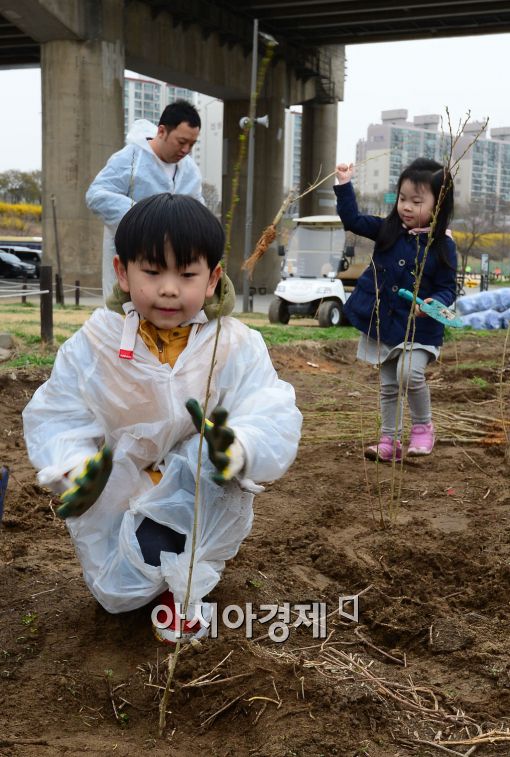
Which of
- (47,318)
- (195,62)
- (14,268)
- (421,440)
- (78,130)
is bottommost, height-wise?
(14,268)

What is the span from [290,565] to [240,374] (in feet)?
2.78

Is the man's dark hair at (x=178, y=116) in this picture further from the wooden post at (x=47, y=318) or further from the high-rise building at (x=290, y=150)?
the high-rise building at (x=290, y=150)

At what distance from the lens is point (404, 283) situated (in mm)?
4137

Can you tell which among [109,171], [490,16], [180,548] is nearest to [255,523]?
[180,548]

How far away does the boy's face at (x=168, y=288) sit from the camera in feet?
6.59

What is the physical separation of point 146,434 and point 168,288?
14.9 inches

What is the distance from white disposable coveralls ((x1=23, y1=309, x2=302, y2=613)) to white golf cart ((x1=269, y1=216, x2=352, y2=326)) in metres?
9.84

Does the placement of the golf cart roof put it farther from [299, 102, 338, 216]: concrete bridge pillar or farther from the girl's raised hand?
[299, 102, 338, 216]: concrete bridge pillar

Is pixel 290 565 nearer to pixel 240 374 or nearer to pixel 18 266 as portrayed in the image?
pixel 240 374

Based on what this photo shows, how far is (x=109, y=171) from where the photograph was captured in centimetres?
459

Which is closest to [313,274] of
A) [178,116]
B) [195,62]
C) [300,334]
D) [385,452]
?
[300,334]

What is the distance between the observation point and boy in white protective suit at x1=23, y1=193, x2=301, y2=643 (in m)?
2.00

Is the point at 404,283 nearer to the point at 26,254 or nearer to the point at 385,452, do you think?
the point at 385,452

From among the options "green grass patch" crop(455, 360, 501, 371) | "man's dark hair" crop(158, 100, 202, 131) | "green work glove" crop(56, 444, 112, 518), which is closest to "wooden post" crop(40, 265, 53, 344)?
"man's dark hair" crop(158, 100, 202, 131)
